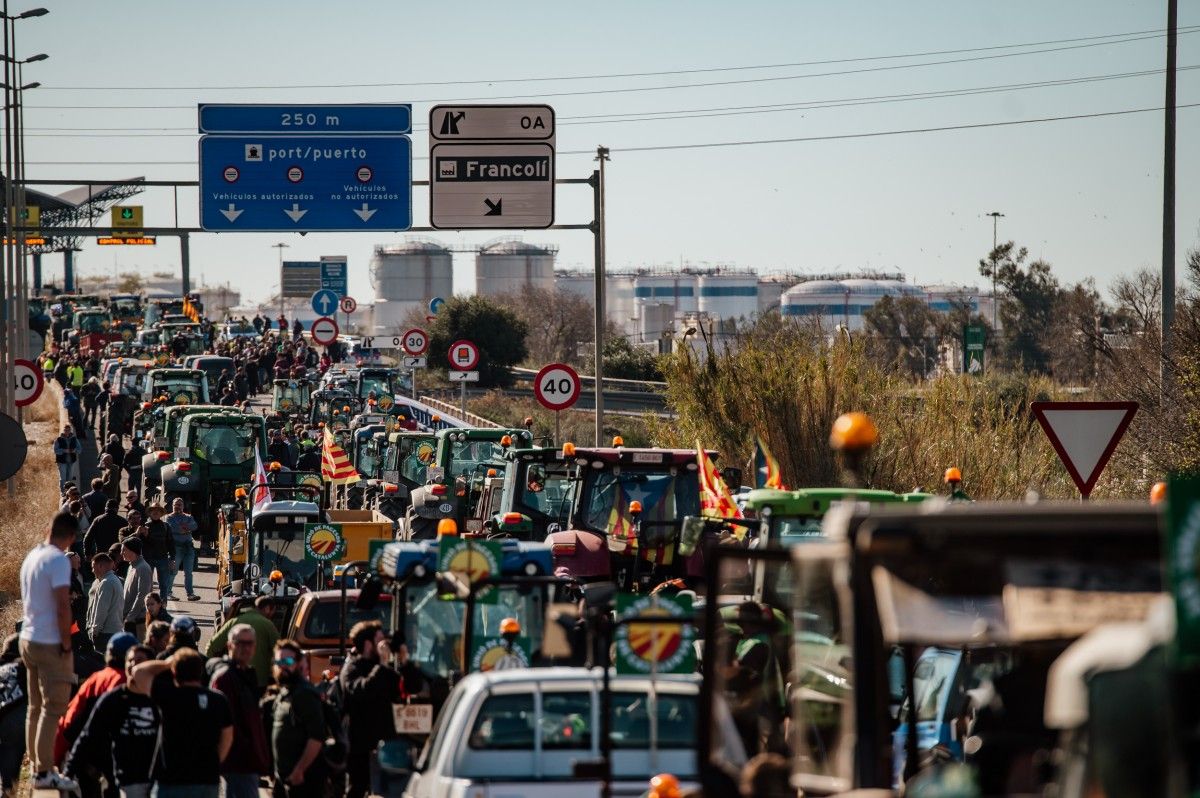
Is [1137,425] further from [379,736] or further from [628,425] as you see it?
[628,425]

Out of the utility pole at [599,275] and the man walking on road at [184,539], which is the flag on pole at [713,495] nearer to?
the utility pole at [599,275]

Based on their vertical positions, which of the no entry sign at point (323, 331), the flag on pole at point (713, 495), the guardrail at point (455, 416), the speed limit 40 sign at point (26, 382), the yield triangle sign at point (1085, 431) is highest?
the no entry sign at point (323, 331)

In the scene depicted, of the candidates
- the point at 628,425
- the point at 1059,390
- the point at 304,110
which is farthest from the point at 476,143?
the point at 628,425

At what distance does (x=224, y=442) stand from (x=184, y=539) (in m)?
7.50

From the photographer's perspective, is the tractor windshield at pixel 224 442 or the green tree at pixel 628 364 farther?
the green tree at pixel 628 364

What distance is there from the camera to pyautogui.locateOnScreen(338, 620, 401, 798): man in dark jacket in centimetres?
1127

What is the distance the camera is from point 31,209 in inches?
3516

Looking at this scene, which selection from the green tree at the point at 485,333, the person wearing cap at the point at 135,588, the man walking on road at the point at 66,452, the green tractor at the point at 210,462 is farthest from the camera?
the green tree at the point at 485,333

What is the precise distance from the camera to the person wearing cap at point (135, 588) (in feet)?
60.6

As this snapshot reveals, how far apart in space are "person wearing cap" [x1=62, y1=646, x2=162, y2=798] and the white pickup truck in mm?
1666

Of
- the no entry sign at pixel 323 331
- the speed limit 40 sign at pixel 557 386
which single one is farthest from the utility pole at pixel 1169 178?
the no entry sign at pixel 323 331

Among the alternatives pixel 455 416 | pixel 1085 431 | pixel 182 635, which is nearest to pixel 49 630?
pixel 182 635

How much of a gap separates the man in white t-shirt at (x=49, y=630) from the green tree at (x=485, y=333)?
60421mm

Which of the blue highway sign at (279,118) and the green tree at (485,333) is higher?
the blue highway sign at (279,118)
